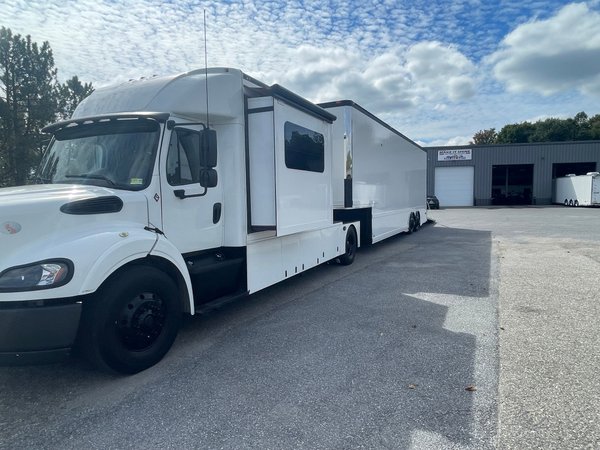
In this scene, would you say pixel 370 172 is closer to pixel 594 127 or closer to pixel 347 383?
pixel 347 383

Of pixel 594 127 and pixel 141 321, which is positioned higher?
pixel 594 127

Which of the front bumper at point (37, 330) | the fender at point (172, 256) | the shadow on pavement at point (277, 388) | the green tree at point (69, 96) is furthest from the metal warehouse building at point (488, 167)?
the front bumper at point (37, 330)

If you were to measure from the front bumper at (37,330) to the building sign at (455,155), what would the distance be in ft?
141

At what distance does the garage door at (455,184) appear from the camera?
42.2 meters

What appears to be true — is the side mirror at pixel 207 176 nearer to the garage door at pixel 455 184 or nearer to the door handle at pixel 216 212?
the door handle at pixel 216 212

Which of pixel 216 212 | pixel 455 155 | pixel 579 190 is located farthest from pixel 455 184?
pixel 216 212

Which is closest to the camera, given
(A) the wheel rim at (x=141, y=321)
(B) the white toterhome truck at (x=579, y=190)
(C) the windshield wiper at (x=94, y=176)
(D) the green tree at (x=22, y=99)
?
(A) the wheel rim at (x=141, y=321)

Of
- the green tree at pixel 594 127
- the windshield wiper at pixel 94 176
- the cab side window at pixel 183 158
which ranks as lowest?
the windshield wiper at pixel 94 176

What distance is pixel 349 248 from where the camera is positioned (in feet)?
32.5

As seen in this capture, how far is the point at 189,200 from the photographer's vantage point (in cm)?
492

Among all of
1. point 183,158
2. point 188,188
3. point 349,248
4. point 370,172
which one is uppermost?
point 370,172

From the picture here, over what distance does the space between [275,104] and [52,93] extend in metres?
21.1

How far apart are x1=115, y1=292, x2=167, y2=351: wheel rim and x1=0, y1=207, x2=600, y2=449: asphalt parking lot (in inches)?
13.1

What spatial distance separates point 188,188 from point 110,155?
35.2 inches
